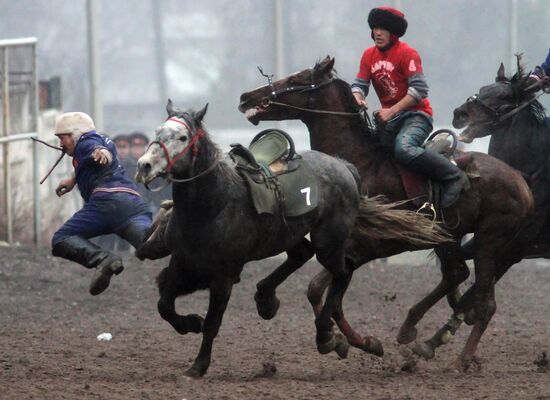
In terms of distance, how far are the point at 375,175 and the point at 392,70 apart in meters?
0.75

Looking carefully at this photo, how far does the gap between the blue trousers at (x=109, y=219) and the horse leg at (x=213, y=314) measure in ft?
3.72

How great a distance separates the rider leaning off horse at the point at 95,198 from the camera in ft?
30.7

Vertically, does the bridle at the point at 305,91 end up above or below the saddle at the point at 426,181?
above

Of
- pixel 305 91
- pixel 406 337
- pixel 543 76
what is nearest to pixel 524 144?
pixel 543 76

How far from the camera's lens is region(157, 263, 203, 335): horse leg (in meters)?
8.49

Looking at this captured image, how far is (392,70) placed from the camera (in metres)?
9.77

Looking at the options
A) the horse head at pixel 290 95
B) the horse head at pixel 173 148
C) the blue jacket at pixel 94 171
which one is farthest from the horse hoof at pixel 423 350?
the horse head at pixel 173 148

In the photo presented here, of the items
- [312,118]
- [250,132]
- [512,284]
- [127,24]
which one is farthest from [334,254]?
[127,24]

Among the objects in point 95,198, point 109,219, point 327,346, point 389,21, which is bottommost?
point 327,346

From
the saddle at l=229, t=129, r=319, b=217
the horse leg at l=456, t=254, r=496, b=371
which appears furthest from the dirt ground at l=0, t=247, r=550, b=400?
the saddle at l=229, t=129, r=319, b=217

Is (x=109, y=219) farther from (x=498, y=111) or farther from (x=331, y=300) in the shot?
(x=498, y=111)

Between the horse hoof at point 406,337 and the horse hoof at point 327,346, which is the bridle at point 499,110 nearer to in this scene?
the horse hoof at point 406,337

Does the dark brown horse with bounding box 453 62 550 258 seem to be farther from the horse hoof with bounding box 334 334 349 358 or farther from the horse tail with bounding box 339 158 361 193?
the horse hoof with bounding box 334 334 349 358

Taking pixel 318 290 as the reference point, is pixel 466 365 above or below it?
below
